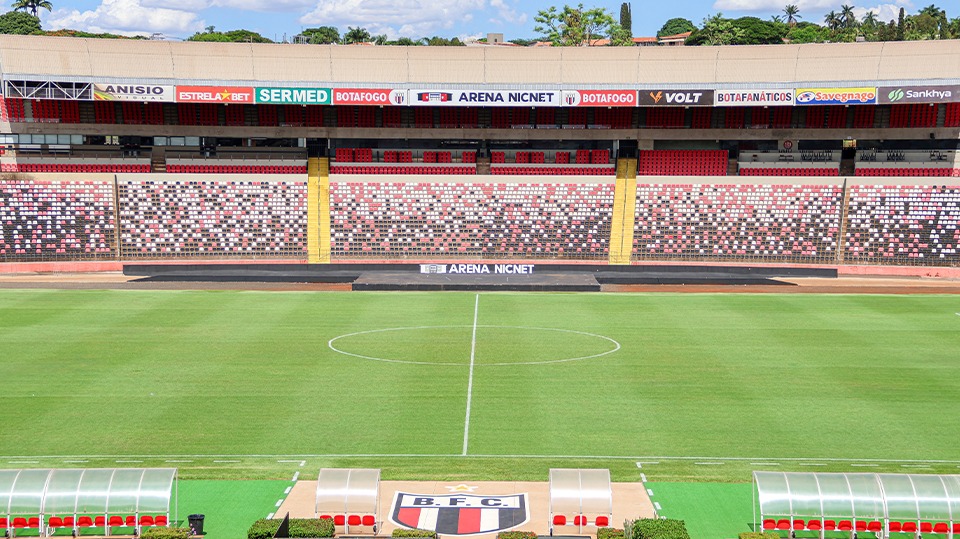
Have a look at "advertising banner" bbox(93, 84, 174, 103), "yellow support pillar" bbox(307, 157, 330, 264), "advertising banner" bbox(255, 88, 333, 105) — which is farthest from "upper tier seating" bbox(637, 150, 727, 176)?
"advertising banner" bbox(93, 84, 174, 103)

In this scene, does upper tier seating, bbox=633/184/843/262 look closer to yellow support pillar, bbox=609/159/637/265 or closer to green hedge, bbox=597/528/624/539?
yellow support pillar, bbox=609/159/637/265

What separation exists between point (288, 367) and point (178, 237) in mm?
28235

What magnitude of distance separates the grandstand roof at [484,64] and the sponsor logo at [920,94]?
5.58ft

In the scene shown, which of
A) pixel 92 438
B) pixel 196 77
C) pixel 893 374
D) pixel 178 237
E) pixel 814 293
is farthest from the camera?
pixel 196 77

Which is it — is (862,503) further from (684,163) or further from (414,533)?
(684,163)

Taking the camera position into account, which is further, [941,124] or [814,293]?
[941,124]

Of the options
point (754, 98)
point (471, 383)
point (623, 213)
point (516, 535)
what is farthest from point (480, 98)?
point (516, 535)

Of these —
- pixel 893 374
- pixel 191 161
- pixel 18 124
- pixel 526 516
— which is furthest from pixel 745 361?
pixel 18 124

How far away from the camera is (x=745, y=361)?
1460 inches

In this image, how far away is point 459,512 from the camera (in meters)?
23.2

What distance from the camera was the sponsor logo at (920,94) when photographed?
196 ft

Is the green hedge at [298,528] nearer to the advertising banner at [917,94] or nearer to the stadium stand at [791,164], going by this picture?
the stadium stand at [791,164]

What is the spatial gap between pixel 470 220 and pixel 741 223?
17.2 m

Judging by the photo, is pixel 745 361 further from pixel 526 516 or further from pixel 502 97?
pixel 502 97
